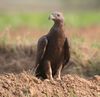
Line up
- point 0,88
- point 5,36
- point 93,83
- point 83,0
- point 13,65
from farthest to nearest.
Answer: point 83,0 < point 5,36 < point 13,65 < point 93,83 < point 0,88

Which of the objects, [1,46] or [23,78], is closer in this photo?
[23,78]

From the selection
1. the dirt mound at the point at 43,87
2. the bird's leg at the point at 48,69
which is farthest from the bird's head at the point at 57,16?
the dirt mound at the point at 43,87

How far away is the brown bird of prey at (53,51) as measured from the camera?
11.9m

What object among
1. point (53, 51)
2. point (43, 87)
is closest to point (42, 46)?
point (53, 51)

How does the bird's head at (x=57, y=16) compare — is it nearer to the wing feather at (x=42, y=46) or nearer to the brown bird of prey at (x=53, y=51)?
the brown bird of prey at (x=53, y=51)

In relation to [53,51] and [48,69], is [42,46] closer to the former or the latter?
[53,51]

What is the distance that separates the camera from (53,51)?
12023 millimetres

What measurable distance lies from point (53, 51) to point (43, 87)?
1159 mm

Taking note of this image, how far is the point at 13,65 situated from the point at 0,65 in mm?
299

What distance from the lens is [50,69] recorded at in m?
12.2

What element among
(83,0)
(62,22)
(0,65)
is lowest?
(83,0)

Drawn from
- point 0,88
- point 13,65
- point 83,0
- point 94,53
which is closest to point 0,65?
point 13,65

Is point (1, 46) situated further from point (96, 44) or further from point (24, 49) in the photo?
point (96, 44)

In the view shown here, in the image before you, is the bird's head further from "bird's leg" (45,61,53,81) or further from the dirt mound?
the dirt mound
